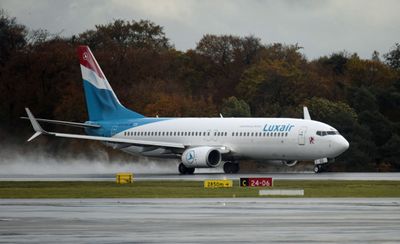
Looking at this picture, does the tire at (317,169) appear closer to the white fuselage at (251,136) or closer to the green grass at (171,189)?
the white fuselage at (251,136)

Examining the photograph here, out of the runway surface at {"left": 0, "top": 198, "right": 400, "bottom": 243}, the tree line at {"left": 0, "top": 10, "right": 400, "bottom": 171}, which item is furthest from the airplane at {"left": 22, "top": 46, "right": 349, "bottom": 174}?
the runway surface at {"left": 0, "top": 198, "right": 400, "bottom": 243}

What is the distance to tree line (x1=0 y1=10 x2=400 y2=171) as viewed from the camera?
9481 centimetres

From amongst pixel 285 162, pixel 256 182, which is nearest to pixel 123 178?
pixel 256 182

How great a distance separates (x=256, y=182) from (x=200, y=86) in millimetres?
82143

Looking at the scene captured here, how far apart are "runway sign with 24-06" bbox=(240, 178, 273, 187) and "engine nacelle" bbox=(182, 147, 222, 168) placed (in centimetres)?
2070

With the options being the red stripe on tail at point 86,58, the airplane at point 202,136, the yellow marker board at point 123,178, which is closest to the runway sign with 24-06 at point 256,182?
the yellow marker board at point 123,178

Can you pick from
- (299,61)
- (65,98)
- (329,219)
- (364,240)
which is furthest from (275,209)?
(299,61)

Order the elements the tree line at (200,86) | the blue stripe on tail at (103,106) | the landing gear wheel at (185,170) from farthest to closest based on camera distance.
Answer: the tree line at (200,86) < the blue stripe on tail at (103,106) < the landing gear wheel at (185,170)

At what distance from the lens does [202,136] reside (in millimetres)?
78062

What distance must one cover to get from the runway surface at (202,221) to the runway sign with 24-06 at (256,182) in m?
11.4

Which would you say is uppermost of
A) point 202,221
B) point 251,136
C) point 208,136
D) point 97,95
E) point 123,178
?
point 97,95

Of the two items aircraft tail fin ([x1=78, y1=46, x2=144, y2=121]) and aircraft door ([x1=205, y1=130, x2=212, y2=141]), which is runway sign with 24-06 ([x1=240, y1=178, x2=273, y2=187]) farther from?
aircraft tail fin ([x1=78, y1=46, x2=144, y2=121])

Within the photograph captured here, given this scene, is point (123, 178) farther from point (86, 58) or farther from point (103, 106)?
point (86, 58)

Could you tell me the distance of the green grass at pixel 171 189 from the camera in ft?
153
